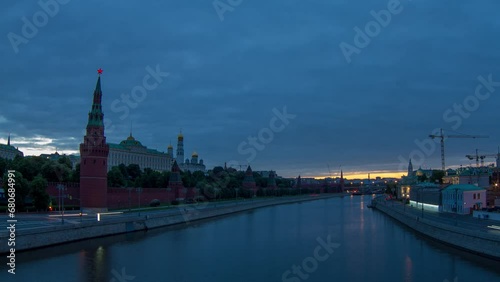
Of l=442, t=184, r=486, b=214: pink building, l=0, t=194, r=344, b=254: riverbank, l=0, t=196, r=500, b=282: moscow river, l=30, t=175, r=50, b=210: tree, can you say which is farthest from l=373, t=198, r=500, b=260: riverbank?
l=30, t=175, r=50, b=210: tree

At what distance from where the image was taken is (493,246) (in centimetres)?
2906

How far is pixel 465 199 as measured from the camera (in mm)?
51812

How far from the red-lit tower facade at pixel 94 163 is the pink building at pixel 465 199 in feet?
128

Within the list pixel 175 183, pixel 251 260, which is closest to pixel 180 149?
pixel 175 183

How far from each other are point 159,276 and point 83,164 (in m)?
30.0

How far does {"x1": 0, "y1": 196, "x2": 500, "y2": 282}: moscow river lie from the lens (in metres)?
26.5

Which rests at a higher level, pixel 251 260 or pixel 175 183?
pixel 175 183

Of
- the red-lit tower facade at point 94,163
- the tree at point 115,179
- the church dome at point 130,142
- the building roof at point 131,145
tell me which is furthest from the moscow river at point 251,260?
the church dome at point 130,142

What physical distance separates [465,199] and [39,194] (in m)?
43.2

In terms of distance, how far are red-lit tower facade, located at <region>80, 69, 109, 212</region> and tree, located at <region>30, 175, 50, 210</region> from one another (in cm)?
603

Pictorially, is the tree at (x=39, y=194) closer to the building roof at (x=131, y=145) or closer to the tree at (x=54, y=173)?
the tree at (x=54, y=173)

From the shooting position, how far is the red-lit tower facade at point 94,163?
172 ft

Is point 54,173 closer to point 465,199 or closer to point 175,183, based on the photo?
point 175,183

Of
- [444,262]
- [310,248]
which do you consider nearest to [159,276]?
[310,248]
